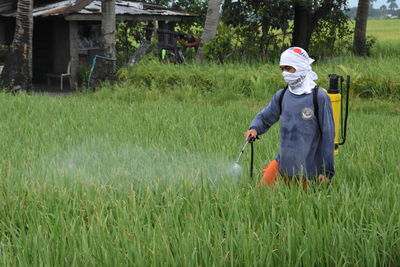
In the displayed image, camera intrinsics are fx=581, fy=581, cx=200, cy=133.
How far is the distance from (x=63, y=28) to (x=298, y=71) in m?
15.9

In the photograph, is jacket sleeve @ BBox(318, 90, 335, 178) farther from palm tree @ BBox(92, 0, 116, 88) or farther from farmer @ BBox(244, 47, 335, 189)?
palm tree @ BBox(92, 0, 116, 88)

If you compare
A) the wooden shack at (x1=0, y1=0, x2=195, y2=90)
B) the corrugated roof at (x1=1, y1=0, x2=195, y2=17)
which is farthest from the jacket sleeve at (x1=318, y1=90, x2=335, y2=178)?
the wooden shack at (x1=0, y1=0, x2=195, y2=90)

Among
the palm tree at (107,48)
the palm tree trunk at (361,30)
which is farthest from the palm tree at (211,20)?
the palm tree trunk at (361,30)

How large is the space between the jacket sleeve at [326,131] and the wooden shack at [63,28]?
1317 cm

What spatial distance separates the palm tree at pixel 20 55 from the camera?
508 inches

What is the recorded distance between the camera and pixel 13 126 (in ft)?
25.1

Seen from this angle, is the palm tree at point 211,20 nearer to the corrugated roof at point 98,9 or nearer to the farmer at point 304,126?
the corrugated roof at point 98,9

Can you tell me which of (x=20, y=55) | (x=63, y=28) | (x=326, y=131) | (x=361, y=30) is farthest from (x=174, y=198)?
(x=361, y=30)

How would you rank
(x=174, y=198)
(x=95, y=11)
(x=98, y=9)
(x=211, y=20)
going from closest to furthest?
1. (x=174, y=198)
2. (x=211, y=20)
3. (x=95, y=11)
4. (x=98, y=9)

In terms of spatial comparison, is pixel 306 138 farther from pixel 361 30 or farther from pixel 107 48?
Result: pixel 361 30

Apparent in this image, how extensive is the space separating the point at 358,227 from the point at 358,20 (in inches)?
667

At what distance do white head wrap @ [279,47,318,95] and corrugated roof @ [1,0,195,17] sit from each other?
1261 cm

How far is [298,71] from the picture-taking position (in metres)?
4.15

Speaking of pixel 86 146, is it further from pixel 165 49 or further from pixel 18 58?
pixel 165 49
